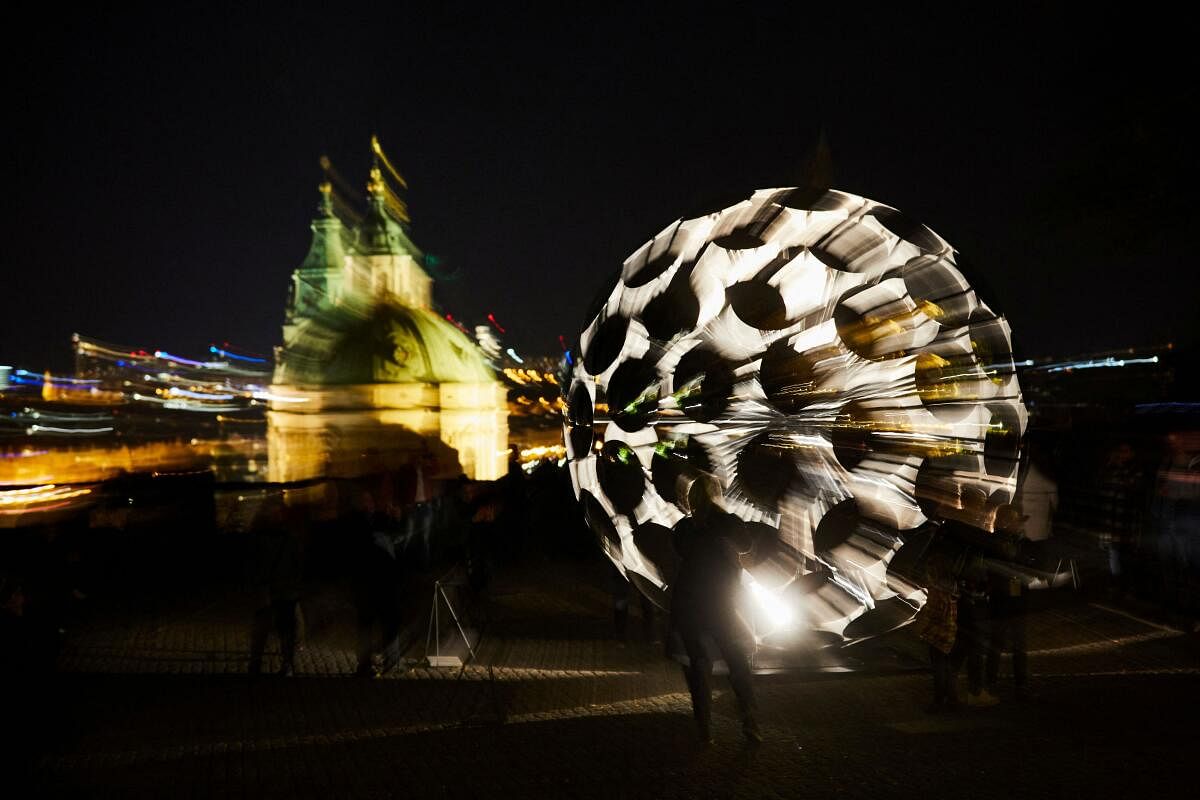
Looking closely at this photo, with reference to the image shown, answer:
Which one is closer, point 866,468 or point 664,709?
point 866,468

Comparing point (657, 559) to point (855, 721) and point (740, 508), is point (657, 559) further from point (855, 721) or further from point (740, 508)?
point (855, 721)

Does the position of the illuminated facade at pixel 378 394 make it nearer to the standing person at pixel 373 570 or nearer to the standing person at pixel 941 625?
the standing person at pixel 373 570

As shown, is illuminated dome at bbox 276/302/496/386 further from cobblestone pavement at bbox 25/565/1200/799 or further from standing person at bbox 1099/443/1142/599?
standing person at bbox 1099/443/1142/599

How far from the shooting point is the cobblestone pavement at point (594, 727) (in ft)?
19.9

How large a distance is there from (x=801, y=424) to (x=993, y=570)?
2291 millimetres

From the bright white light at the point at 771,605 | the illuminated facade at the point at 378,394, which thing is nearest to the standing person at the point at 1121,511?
the bright white light at the point at 771,605

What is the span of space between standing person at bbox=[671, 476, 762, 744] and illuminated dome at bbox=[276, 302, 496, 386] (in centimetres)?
5249

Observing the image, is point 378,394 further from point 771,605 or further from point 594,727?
point 771,605

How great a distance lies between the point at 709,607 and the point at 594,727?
138 cm

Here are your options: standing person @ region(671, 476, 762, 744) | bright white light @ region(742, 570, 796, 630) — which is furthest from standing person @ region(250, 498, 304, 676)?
bright white light @ region(742, 570, 796, 630)

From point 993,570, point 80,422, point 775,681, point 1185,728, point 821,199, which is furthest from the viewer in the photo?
point 80,422

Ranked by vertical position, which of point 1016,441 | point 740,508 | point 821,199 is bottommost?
point 740,508

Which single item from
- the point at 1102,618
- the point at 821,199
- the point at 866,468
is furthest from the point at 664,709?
the point at 1102,618

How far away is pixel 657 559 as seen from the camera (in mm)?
7324
